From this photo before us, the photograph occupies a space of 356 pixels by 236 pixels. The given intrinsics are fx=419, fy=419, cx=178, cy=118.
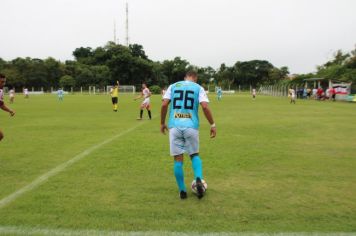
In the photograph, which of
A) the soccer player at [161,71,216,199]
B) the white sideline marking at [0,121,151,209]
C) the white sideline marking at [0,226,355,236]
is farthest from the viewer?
the soccer player at [161,71,216,199]

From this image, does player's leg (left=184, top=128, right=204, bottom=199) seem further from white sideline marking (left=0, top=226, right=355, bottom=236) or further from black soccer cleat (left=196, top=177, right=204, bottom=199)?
white sideline marking (left=0, top=226, right=355, bottom=236)

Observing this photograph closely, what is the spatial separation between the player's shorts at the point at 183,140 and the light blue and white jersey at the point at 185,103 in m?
0.07

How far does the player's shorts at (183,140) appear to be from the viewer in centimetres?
593

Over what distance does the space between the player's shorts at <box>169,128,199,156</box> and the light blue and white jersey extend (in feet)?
0.23

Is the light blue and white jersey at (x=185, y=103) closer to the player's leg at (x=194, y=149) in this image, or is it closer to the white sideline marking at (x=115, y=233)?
the player's leg at (x=194, y=149)

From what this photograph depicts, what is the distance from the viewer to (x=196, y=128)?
6.02 metres

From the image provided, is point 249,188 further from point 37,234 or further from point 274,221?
point 37,234

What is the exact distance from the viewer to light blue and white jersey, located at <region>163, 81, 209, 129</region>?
5.93 meters

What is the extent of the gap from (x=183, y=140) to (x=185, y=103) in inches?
21.2

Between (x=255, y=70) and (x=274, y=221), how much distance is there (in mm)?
109721

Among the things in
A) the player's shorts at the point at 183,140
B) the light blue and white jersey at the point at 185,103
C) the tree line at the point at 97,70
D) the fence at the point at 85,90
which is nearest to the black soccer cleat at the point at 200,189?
the player's shorts at the point at 183,140

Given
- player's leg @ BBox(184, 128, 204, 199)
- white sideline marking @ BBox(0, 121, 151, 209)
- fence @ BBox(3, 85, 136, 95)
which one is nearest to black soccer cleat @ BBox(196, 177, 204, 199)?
player's leg @ BBox(184, 128, 204, 199)

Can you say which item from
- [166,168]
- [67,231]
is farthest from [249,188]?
[67,231]

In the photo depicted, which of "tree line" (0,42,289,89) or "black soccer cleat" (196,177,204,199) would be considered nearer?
"black soccer cleat" (196,177,204,199)
